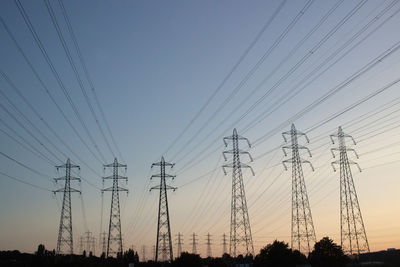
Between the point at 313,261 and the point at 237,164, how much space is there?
97.2 ft

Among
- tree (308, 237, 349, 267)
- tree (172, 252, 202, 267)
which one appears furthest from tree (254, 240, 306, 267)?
tree (172, 252, 202, 267)

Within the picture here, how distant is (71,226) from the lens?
222ft

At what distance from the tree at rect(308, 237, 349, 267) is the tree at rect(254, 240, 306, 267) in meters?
3.37

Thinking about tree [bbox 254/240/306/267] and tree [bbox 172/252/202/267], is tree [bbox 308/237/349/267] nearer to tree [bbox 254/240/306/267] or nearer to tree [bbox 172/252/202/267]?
tree [bbox 254/240/306/267]

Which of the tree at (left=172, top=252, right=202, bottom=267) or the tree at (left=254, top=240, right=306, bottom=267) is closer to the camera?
the tree at (left=172, top=252, right=202, bottom=267)

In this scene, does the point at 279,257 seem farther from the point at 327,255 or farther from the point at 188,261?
the point at 188,261

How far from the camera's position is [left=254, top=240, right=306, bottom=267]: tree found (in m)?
79.6

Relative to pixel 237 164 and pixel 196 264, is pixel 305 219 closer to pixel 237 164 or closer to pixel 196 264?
pixel 237 164

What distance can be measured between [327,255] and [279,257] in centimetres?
885

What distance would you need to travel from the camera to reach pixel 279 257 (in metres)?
79.9

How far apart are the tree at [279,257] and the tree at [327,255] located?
11.1ft

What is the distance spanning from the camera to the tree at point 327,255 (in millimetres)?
75000

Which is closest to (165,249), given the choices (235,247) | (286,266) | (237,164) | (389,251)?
(235,247)

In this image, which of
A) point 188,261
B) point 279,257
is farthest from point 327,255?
point 188,261
